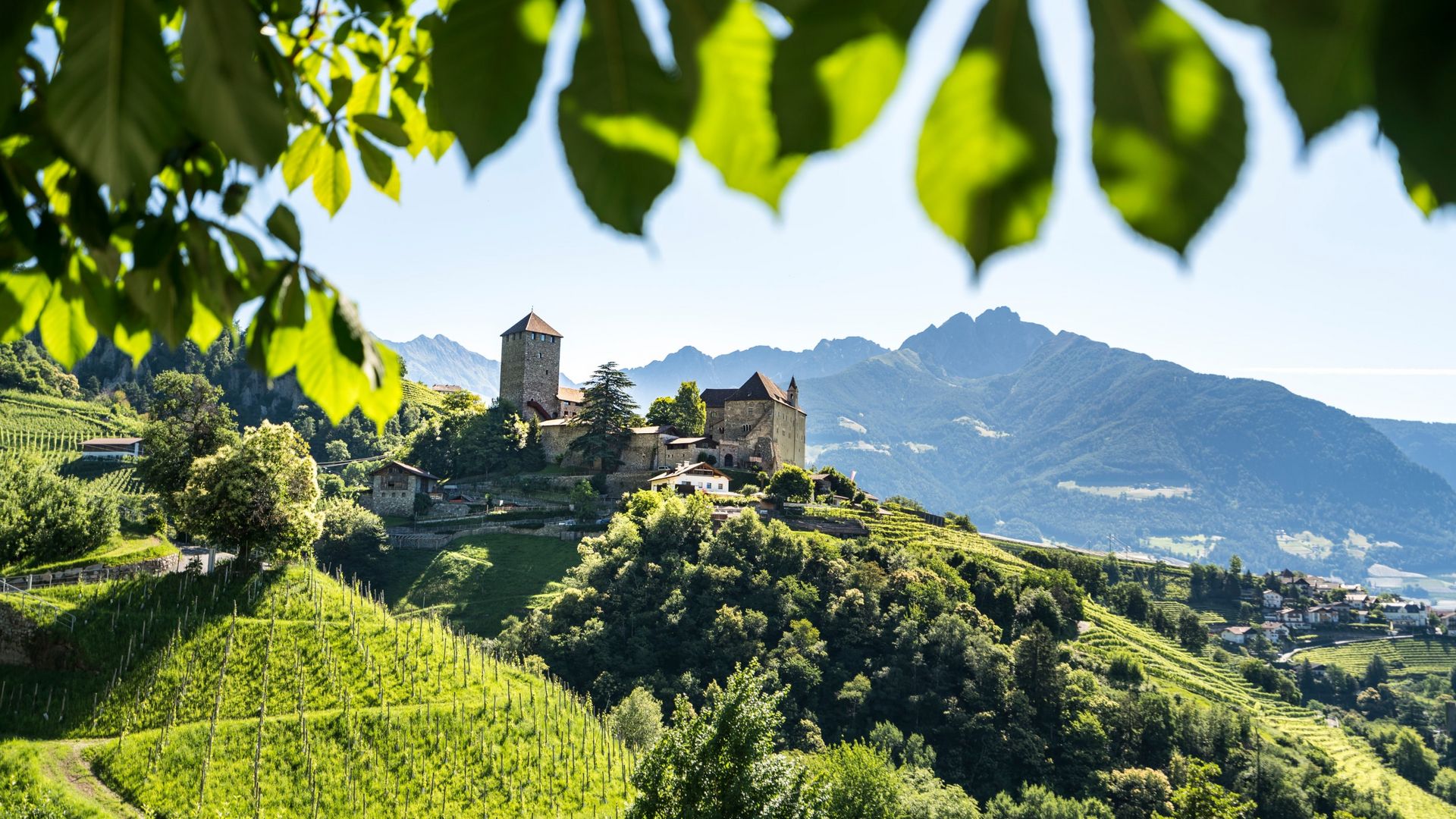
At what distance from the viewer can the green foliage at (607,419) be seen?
5244 cm

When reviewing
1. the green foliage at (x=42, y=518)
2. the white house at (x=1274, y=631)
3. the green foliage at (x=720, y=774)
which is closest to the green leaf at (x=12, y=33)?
the green foliage at (x=720, y=774)

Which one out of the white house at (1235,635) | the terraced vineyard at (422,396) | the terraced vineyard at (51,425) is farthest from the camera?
the terraced vineyard at (422,396)

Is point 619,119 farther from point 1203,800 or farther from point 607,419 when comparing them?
point 607,419

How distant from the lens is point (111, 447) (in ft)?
210

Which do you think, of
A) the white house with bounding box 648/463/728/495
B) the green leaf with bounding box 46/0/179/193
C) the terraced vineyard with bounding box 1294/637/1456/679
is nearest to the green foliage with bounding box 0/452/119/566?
the white house with bounding box 648/463/728/495

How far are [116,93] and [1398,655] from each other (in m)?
110

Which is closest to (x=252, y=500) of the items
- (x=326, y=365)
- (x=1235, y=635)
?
(x=326, y=365)

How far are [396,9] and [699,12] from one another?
5.40 ft

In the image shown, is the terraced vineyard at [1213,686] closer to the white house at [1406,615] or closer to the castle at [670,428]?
the castle at [670,428]

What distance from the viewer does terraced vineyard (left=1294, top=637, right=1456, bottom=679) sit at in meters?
75.6

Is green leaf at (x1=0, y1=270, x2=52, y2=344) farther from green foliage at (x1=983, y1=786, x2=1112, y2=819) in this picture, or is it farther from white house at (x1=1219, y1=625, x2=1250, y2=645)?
white house at (x1=1219, y1=625, x2=1250, y2=645)

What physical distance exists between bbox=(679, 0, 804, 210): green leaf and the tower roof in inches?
2535

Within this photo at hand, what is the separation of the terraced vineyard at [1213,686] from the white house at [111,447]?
6332 cm

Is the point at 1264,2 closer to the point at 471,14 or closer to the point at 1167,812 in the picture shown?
the point at 471,14
